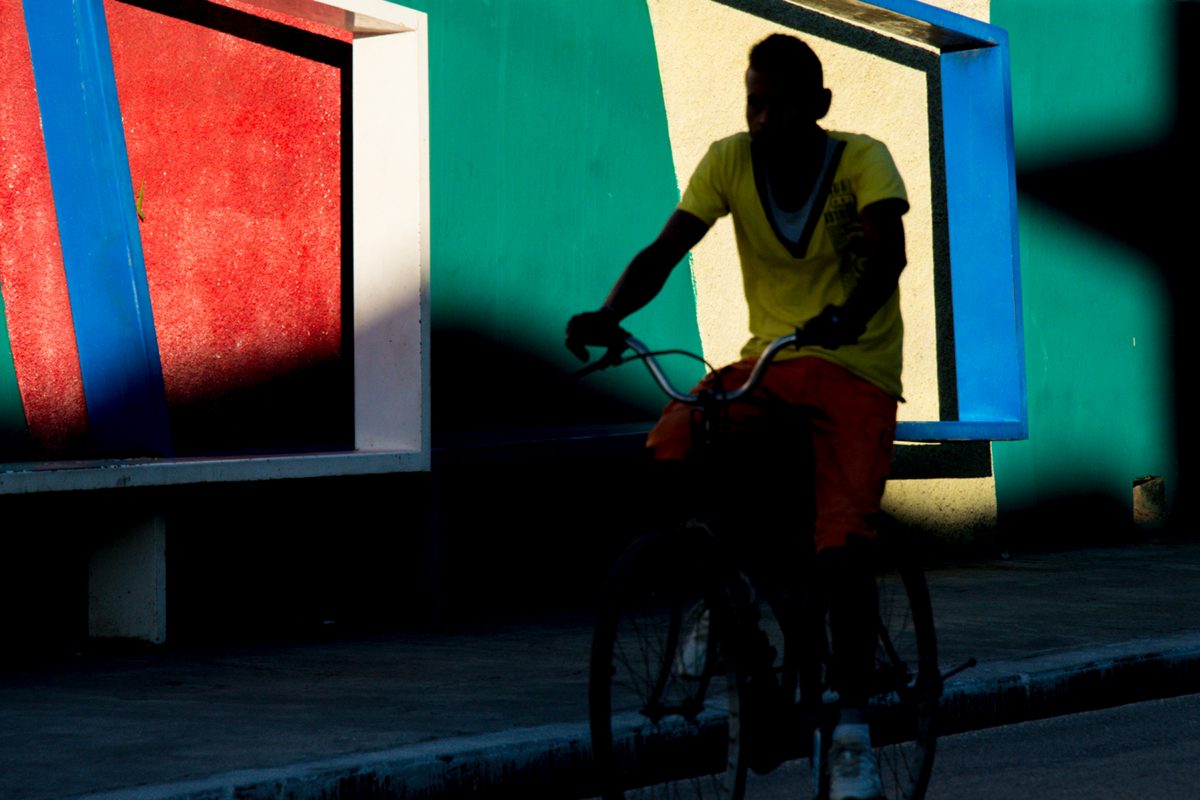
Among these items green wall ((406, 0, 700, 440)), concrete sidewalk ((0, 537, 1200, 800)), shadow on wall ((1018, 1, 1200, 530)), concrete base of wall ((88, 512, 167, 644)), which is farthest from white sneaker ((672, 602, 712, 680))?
shadow on wall ((1018, 1, 1200, 530))

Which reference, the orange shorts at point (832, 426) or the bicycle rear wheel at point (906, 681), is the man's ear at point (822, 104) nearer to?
the orange shorts at point (832, 426)

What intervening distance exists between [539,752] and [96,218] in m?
3.06

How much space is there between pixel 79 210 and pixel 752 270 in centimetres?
346

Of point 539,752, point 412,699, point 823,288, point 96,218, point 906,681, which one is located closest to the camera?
point 823,288

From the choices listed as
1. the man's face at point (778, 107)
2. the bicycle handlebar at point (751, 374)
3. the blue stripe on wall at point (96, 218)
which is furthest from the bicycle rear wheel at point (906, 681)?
the blue stripe on wall at point (96, 218)

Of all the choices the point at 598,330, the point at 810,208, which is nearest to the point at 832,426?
the point at 810,208

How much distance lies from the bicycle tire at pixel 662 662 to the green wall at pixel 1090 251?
8.01m

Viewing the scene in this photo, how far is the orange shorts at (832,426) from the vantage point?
4.61 meters

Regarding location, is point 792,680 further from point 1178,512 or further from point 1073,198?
point 1178,512

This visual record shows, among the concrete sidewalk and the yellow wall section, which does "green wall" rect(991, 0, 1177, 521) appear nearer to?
the yellow wall section

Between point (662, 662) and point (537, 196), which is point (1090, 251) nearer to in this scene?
point (537, 196)

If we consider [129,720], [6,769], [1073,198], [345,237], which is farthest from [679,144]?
[6,769]

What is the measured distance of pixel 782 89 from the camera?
15.2 ft

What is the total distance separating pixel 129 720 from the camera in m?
5.95
